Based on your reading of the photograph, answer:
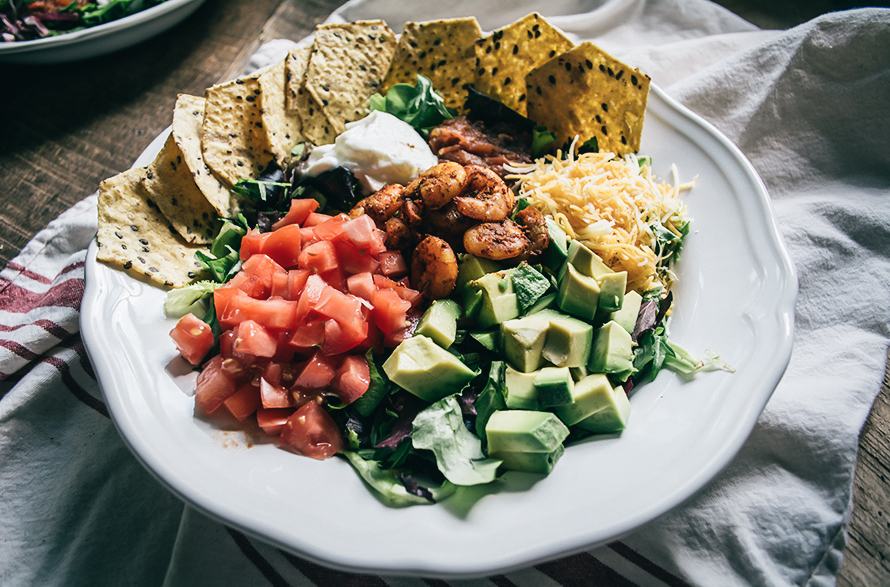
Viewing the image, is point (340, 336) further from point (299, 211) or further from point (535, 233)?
point (535, 233)

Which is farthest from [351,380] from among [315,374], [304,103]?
[304,103]

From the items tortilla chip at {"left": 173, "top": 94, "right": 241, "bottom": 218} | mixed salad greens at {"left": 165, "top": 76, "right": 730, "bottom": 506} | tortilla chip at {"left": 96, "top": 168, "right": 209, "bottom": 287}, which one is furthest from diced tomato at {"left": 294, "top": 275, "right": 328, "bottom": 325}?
tortilla chip at {"left": 173, "top": 94, "right": 241, "bottom": 218}

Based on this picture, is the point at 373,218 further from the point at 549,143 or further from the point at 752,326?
the point at 752,326

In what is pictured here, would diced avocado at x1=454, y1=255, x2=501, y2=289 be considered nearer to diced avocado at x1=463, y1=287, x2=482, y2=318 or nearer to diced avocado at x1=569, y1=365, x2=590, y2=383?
diced avocado at x1=463, y1=287, x2=482, y2=318

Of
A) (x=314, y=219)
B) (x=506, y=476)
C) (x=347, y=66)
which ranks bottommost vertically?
(x=506, y=476)

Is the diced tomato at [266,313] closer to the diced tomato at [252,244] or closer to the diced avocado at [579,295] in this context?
the diced tomato at [252,244]

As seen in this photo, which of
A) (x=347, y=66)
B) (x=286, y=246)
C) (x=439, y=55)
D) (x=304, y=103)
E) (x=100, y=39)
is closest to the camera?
(x=286, y=246)

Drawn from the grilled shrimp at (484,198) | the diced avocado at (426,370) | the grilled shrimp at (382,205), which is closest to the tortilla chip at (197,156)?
the grilled shrimp at (382,205)
